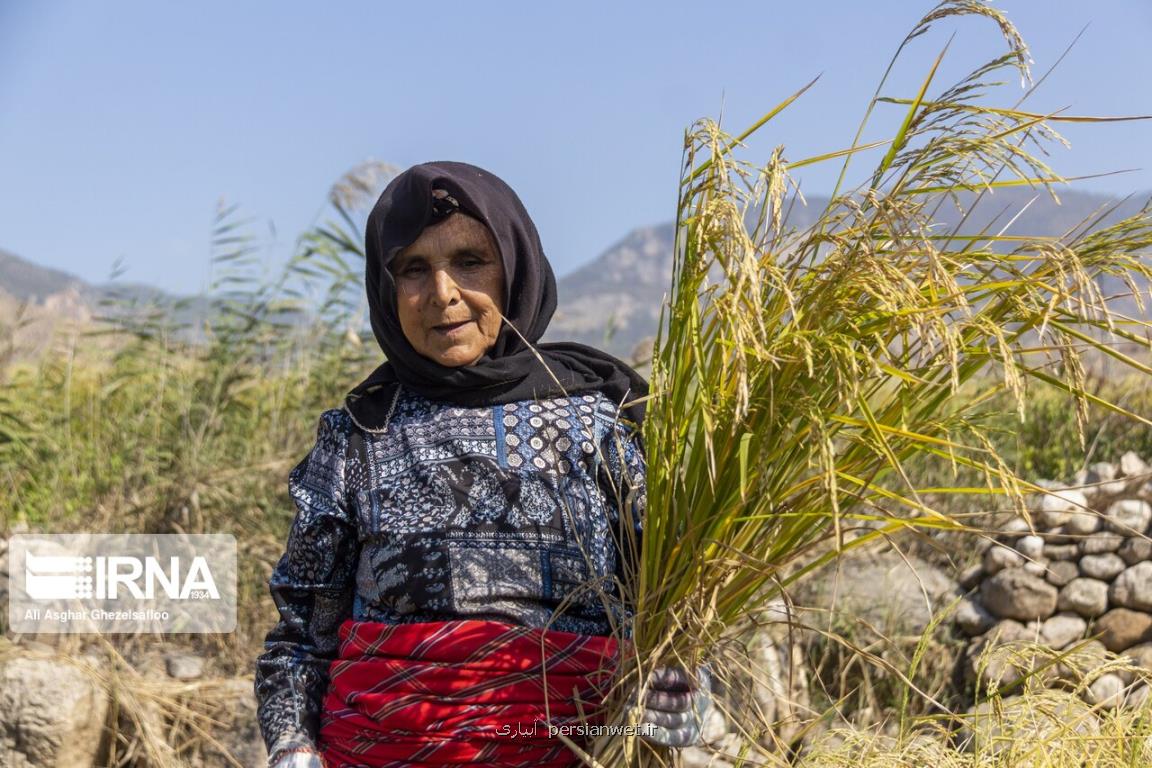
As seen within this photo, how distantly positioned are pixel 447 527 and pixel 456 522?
0.7 inches

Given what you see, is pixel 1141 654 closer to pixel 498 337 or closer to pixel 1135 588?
pixel 1135 588

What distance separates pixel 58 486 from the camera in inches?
183

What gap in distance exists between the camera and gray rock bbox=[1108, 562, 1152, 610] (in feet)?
12.9

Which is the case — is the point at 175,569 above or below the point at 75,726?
above

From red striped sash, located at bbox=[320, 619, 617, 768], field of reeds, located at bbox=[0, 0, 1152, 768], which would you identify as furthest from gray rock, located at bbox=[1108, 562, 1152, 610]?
red striped sash, located at bbox=[320, 619, 617, 768]

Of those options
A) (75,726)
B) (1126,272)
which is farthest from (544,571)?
(75,726)

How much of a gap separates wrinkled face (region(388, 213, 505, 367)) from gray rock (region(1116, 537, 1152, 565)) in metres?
2.82

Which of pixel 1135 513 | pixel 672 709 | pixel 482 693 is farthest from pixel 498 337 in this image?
pixel 1135 513

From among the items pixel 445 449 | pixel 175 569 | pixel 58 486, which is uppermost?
pixel 445 449

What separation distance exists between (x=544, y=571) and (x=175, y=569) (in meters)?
2.90

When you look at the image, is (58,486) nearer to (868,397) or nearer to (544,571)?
Answer: (544,571)

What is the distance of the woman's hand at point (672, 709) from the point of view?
5.58 ft

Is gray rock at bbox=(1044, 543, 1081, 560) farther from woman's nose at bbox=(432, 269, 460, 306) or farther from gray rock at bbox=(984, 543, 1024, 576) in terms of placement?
woman's nose at bbox=(432, 269, 460, 306)

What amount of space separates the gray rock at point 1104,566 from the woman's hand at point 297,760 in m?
3.02
